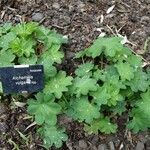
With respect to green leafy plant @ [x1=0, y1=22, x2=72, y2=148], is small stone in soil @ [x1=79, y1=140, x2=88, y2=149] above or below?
below

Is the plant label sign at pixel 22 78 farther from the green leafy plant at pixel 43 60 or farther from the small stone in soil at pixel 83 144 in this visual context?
the small stone in soil at pixel 83 144

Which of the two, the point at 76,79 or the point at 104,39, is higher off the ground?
the point at 104,39

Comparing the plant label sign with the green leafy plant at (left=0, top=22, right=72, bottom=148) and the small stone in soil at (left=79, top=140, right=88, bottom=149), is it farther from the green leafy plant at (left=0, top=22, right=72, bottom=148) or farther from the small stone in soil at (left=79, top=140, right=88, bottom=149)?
the small stone in soil at (left=79, top=140, right=88, bottom=149)

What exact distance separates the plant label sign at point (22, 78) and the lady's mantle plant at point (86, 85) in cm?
7

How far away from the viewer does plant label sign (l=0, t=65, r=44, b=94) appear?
261 centimetres

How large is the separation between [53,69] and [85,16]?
0.59 m

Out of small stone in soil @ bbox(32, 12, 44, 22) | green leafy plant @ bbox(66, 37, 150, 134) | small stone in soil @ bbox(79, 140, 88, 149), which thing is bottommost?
small stone in soil @ bbox(79, 140, 88, 149)

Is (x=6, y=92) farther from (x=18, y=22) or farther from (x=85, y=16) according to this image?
(x=85, y=16)

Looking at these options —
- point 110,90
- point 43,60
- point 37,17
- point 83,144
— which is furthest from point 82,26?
point 83,144

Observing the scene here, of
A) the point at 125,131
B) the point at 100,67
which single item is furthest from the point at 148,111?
the point at 100,67

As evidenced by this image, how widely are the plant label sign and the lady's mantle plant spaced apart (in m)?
0.07

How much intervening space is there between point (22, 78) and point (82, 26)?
696 mm

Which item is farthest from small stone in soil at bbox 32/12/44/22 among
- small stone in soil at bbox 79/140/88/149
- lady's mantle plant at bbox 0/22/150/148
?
small stone in soil at bbox 79/140/88/149

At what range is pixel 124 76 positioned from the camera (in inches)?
108
